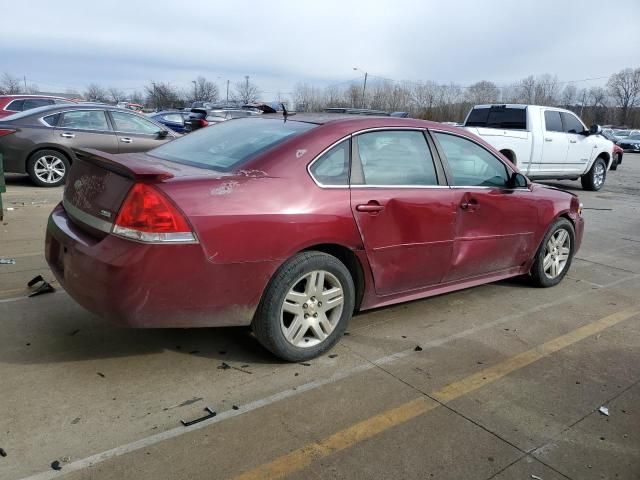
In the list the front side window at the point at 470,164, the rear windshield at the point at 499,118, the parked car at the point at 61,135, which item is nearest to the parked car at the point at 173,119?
the parked car at the point at 61,135

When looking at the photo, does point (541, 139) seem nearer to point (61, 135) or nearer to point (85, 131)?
point (85, 131)

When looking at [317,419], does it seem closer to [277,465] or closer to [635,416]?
[277,465]

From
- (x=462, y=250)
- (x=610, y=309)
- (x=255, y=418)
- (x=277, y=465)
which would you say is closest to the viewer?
(x=277, y=465)

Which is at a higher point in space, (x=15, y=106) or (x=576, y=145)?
(x=576, y=145)

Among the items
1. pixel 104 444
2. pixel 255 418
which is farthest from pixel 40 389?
pixel 255 418

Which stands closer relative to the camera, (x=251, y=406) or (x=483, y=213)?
(x=251, y=406)

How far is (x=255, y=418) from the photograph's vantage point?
2.88 meters

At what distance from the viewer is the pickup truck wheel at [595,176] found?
14.0 m

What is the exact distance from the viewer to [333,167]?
3.58 m

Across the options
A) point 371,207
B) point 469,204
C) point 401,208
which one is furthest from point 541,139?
point 371,207

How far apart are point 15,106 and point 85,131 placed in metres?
7.00

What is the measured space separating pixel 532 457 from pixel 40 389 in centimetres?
264

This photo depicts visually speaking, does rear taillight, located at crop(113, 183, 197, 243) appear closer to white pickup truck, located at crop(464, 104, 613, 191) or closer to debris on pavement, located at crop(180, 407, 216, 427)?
Result: debris on pavement, located at crop(180, 407, 216, 427)

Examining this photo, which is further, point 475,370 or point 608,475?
point 475,370
